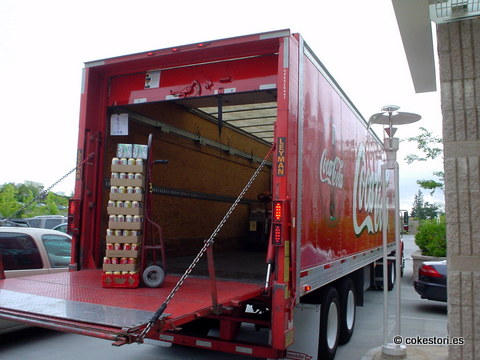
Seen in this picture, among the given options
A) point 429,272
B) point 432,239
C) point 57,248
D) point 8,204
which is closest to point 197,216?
point 57,248

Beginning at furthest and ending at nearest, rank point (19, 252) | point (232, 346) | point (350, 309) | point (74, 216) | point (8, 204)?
point (8, 204)
point (350, 309)
point (19, 252)
point (74, 216)
point (232, 346)

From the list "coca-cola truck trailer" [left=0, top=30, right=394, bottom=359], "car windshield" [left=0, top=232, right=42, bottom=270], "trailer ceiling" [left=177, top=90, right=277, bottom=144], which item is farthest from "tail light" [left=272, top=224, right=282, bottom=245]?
"car windshield" [left=0, top=232, right=42, bottom=270]

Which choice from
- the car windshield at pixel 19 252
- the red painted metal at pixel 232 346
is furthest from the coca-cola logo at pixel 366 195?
the car windshield at pixel 19 252

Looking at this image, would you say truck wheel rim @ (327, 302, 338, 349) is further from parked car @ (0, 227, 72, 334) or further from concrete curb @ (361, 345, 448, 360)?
parked car @ (0, 227, 72, 334)

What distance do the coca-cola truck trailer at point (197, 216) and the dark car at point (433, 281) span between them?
1346 mm

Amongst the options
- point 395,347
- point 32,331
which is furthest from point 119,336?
point 32,331

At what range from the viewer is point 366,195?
8648 millimetres

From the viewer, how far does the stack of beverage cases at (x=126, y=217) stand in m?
5.07

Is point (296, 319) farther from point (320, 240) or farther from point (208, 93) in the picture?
point (208, 93)

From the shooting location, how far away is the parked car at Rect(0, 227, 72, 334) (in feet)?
19.9

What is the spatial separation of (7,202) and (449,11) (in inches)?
877

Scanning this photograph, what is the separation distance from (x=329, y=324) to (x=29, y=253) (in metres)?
4.32

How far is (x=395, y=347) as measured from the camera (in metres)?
5.58

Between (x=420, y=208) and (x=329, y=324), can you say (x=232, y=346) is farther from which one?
(x=420, y=208)
